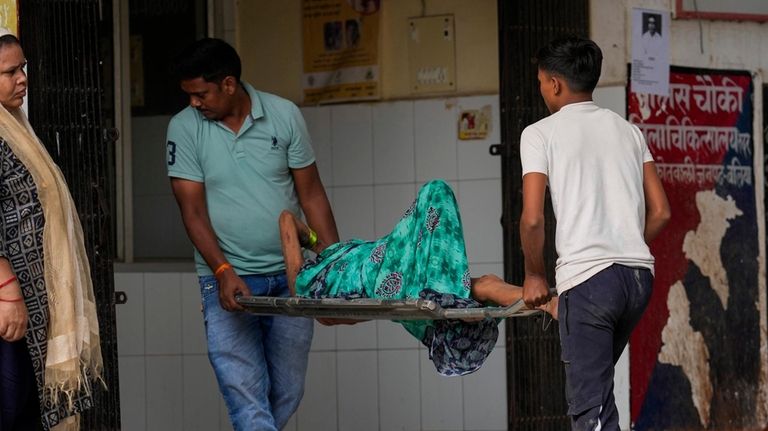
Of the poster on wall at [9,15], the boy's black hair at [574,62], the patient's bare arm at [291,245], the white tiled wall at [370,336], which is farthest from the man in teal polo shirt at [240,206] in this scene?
the white tiled wall at [370,336]

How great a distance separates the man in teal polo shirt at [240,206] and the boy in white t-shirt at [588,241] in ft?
4.43

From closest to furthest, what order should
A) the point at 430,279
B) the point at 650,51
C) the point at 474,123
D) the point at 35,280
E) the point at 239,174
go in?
1. the point at 35,280
2. the point at 430,279
3. the point at 239,174
4. the point at 650,51
5. the point at 474,123

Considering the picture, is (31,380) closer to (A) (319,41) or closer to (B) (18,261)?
(B) (18,261)

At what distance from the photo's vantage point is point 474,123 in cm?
747

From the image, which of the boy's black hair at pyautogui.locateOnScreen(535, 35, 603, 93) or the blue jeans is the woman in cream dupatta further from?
the boy's black hair at pyautogui.locateOnScreen(535, 35, 603, 93)

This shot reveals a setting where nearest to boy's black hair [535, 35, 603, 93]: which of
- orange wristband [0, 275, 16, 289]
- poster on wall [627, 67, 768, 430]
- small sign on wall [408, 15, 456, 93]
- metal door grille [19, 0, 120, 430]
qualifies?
orange wristband [0, 275, 16, 289]

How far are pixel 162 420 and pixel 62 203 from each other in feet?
9.74

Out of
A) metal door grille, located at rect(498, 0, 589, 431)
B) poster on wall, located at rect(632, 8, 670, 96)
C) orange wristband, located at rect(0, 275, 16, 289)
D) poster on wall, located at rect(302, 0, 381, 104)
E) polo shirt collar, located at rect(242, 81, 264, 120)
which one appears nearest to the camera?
orange wristband, located at rect(0, 275, 16, 289)

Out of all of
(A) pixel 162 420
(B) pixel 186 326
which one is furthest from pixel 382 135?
(A) pixel 162 420

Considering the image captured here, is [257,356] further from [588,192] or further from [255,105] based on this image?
[588,192]

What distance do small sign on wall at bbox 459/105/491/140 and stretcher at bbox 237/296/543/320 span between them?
2730 mm

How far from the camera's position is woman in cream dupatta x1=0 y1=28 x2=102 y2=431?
4.64 meters

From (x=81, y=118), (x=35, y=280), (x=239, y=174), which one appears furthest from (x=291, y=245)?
(x=81, y=118)

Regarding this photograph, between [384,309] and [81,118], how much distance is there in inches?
79.7
